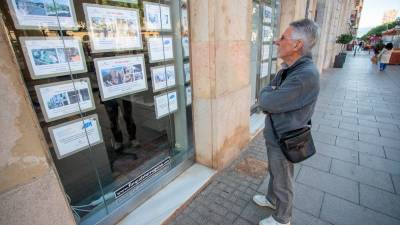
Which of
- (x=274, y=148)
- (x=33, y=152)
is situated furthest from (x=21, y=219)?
(x=274, y=148)

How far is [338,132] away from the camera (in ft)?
14.2

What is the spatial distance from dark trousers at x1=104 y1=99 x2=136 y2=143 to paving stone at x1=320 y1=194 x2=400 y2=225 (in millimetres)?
2817

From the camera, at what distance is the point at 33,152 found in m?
1.32

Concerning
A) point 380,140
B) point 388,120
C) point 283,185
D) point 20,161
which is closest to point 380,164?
point 380,140

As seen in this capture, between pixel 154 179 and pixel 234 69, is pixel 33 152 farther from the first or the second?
pixel 234 69

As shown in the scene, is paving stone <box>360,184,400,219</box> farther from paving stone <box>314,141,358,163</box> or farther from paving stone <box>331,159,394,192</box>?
paving stone <box>314,141,358,163</box>

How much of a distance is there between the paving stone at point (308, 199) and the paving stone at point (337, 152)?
1.12m

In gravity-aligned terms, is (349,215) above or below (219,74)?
below

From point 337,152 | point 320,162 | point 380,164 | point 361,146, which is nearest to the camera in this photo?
point 380,164

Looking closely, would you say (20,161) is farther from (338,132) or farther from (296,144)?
(338,132)

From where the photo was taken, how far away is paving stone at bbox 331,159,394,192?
276 cm

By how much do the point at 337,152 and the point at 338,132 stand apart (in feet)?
3.18

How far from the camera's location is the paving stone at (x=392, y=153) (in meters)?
3.34

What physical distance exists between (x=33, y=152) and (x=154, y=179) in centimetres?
162
